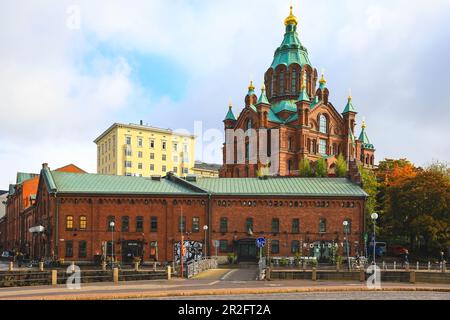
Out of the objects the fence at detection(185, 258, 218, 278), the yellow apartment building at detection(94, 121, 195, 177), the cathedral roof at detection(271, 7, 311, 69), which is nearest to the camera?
the fence at detection(185, 258, 218, 278)

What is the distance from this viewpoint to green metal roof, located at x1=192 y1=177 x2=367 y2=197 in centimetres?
6347

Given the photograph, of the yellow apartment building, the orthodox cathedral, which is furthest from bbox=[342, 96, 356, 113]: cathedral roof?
Answer: the yellow apartment building

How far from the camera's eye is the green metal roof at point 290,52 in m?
107

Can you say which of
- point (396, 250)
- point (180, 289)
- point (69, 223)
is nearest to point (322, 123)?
point (396, 250)

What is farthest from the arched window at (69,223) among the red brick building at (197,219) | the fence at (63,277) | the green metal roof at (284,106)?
the green metal roof at (284,106)

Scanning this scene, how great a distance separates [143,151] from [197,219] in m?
77.4

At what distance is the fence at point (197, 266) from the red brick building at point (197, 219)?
8.36 metres

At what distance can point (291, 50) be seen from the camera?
108438 millimetres

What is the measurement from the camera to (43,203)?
225 ft

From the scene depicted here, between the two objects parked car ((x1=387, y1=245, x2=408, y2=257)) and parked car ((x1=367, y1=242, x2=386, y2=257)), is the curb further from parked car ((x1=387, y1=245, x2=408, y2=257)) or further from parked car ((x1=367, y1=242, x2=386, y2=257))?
parked car ((x1=387, y1=245, x2=408, y2=257))

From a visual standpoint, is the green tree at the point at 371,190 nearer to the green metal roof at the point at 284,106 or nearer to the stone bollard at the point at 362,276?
the green metal roof at the point at 284,106

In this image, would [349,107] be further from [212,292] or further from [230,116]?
[212,292]
